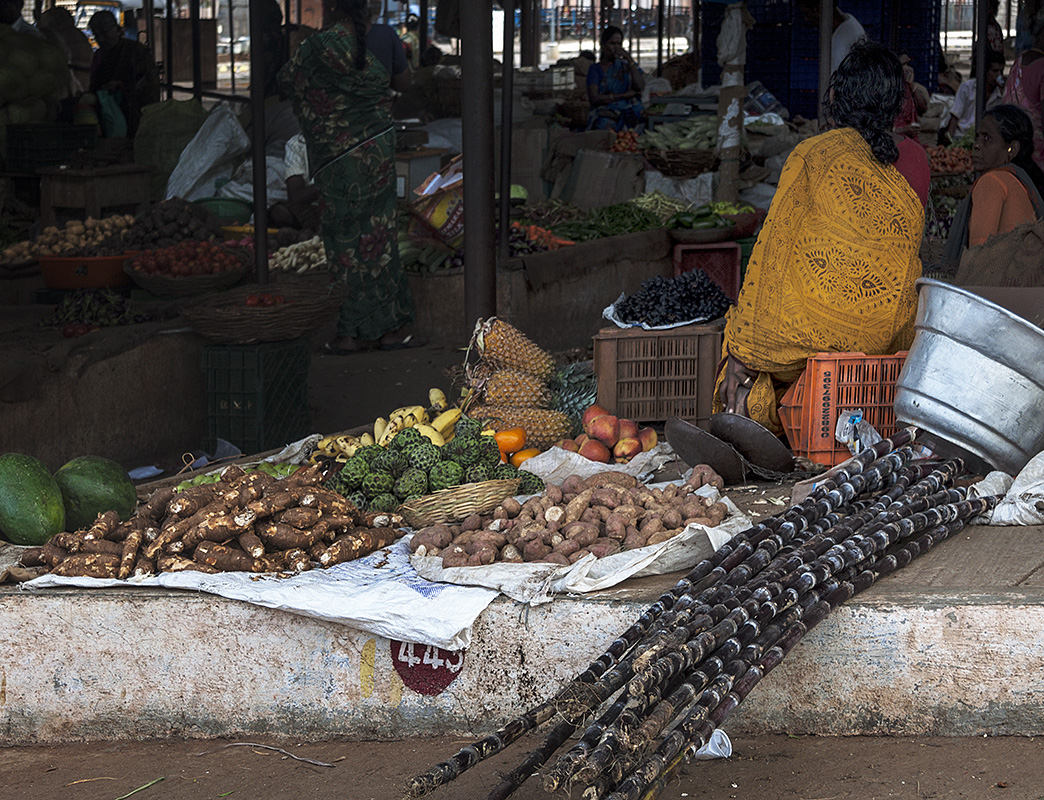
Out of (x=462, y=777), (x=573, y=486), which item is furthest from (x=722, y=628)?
(x=573, y=486)

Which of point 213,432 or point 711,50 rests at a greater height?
point 711,50

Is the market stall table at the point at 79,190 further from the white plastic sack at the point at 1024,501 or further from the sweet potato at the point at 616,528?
the white plastic sack at the point at 1024,501

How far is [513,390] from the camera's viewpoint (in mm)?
4887

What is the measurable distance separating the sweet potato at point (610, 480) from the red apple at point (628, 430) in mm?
648

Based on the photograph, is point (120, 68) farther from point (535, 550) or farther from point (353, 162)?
point (535, 550)

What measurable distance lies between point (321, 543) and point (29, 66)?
7561 millimetres

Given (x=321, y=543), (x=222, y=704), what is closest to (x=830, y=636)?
(x=321, y=543)

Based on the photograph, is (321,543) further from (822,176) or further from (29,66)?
(29,66)

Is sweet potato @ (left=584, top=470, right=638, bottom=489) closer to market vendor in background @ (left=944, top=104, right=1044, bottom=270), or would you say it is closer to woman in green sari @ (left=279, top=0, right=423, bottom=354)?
market vendor in background @ (left=944, top=104, right=1044, bottom=270)

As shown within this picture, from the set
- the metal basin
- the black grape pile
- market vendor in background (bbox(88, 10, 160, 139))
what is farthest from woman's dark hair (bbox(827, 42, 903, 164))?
market vendor in background (bbox(88, 10, 160, 139))

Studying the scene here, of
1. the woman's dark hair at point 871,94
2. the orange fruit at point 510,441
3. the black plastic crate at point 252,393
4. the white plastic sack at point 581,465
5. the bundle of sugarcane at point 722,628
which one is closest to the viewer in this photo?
the bundle of sugarcane at point 722,628

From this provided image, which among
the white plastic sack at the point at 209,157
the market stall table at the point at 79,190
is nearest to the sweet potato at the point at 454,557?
the market stall table at the point at 79,190

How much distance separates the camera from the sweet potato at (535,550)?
330 centimetres

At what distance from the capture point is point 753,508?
383 cm
